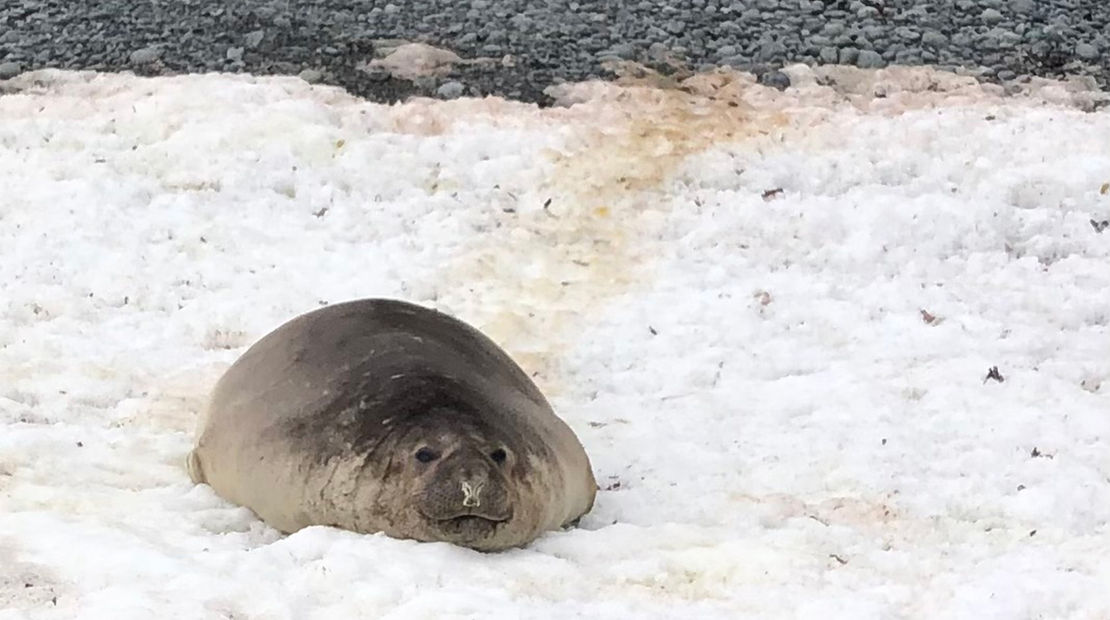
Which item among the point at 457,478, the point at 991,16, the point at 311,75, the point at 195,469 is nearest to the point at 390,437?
the point at 457,478

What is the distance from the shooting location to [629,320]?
635 centimetres

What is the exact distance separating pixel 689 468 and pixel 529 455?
0.96m

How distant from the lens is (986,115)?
802 cm

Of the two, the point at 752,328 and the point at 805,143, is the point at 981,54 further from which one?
the point at 752,328

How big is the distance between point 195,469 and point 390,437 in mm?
890

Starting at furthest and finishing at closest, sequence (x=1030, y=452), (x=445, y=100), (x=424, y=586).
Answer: (x=445, y=100), (x=1030, y=452), (x=424, y=586)

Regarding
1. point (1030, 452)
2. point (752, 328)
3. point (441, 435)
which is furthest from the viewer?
point (752, 328)

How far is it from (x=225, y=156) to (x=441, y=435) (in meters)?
4.20

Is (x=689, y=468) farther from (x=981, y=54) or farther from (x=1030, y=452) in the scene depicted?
(x=981, y=54)

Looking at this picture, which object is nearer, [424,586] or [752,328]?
[424,586]

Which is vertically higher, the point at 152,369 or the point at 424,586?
the point at 424,586

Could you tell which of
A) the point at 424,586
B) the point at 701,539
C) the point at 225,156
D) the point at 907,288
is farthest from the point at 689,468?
the point at 225,156

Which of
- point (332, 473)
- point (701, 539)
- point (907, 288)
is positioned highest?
point (332, 473)

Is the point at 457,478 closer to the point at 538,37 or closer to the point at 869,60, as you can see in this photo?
the point at 869,60
